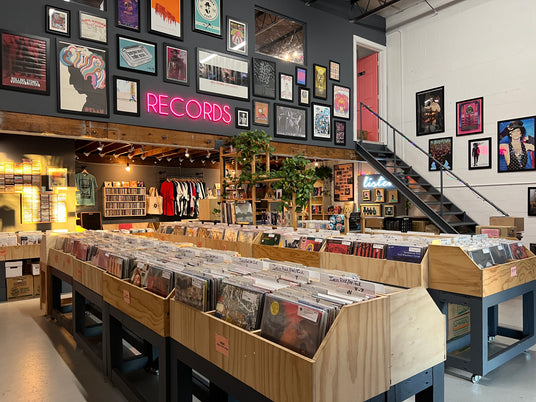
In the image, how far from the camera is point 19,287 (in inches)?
221

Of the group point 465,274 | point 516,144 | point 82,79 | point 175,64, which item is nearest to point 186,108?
point 175,64

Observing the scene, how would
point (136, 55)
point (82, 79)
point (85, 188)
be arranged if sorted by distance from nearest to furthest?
point (82, 79) → point (136, 55) → point (85, 188)

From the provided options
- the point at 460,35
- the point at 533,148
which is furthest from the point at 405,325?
the point at 460,35

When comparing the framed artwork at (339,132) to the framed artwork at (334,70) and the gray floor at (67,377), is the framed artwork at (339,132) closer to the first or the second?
the framed artwork at (334,70)

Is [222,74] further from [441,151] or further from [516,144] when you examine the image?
[516,144]

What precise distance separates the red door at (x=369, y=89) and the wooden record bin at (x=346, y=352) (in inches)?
372

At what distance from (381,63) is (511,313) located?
304 inches

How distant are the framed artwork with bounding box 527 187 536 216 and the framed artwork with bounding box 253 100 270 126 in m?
5.29

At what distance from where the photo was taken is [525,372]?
3.05 metres

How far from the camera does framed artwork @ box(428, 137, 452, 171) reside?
8.81m

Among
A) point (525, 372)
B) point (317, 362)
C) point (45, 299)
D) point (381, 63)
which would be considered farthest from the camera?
point (381, 63)

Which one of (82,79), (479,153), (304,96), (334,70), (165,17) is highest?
(165,17)

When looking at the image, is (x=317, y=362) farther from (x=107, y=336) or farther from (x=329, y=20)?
(x=329, y=20)

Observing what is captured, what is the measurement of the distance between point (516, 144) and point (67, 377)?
8.26 metres
